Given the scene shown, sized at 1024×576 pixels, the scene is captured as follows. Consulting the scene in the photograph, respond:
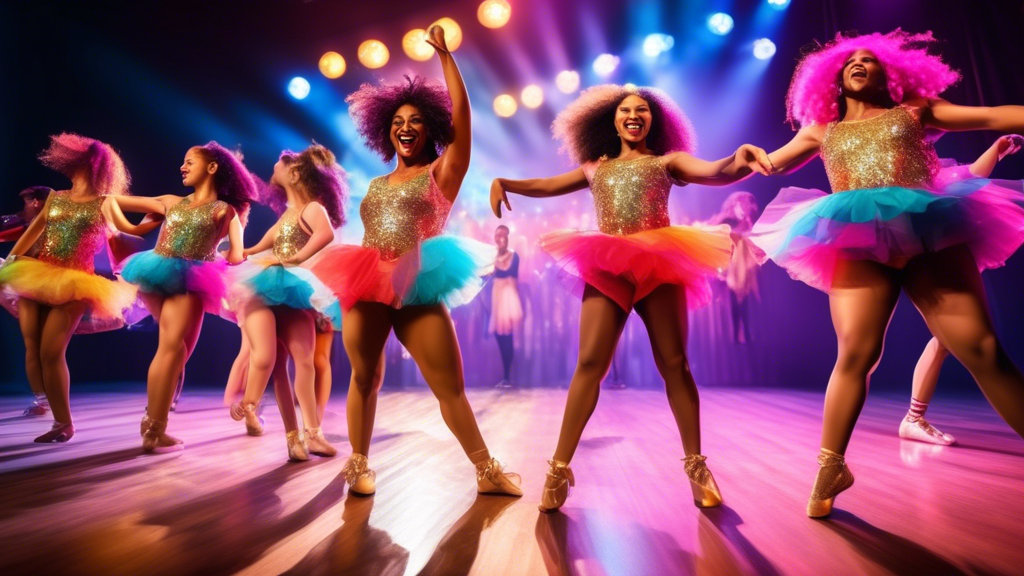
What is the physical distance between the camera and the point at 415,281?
2.34m

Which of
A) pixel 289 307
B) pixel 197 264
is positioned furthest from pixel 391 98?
pixel 197 264

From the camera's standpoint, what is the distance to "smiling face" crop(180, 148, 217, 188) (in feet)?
11.9

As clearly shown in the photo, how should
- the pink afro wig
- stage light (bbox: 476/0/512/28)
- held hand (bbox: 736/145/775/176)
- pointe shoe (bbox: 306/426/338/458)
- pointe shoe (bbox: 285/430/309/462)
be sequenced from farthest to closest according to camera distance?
stage light (bbox: 476/0/512/28)
pointe shoe (bbox: 306/426/338/458)
pointe shoe (bbox: 285/430/309/462)
the pink afro wig
held hand (bbox: 736/145/775/176)

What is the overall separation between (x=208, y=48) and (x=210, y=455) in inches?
251

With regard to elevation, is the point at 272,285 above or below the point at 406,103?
below

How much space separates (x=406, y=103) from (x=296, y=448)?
1.93 metres

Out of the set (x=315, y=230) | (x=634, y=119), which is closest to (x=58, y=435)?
(x=315, y=230)

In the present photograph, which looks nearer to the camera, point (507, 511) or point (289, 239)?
point (507, 511)

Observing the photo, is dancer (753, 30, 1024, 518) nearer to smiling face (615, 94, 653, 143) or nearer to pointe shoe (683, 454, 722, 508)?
pointe shoe (683, 454, 722, 508)

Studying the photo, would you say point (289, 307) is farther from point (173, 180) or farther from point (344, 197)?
point (173, 180)

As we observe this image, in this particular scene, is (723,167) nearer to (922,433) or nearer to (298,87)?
(922,433)

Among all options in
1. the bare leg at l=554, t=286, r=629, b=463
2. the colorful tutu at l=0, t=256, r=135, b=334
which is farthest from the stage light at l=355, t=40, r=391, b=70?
the bare leg at l=554, t=286, r=629, b=463

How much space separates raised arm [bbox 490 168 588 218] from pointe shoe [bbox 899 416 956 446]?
2.72 m

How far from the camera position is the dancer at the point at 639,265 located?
7.18 feet
